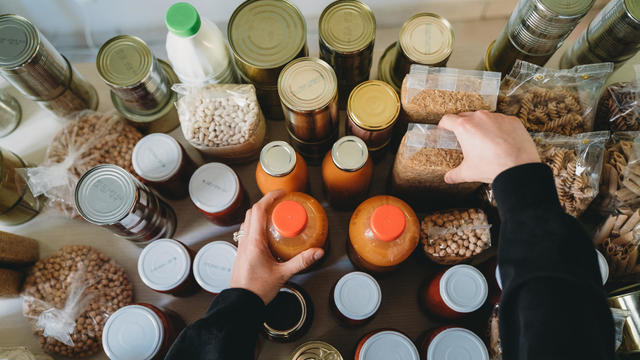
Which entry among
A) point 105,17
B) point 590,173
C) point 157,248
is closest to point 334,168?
point 157,248

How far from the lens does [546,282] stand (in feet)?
1.76

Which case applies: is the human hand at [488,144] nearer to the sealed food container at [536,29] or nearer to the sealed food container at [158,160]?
the sealed food container at [536,29]

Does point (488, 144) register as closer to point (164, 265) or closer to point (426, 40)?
point (426, 40)

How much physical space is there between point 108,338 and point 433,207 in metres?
0.84

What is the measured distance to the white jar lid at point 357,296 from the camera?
31.5 inches

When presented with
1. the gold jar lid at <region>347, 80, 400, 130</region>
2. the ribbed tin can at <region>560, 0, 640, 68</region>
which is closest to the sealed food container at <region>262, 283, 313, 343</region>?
the gold jar lid at <region>347, 80, 400, 130</region>

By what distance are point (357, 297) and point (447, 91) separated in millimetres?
490

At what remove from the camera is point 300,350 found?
2.62ft

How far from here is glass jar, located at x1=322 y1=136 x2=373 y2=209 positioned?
822 mm

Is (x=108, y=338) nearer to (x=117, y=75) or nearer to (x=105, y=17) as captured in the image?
(x=117, y=75)

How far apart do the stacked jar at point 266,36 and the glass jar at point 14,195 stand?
2.15 feet

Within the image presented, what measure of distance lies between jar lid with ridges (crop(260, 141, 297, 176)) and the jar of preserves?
0.61 feet

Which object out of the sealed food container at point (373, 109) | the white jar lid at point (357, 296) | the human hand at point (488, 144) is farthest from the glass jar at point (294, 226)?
the human hand at point (488, 144)

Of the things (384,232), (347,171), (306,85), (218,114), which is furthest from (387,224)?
(218,114)
